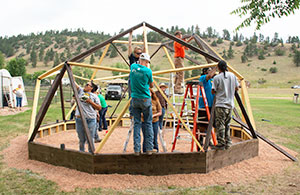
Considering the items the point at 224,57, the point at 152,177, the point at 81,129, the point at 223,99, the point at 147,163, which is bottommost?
the point at 152,177

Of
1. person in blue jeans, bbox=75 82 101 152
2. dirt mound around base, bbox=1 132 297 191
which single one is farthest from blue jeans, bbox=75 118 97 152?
dirt mound around base, bbox=1 132 297 191

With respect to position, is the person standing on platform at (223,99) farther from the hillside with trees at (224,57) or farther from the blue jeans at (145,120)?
the hillside with trees at (224,57)

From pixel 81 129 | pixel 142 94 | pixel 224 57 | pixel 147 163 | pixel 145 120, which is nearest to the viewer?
pixel 142 94

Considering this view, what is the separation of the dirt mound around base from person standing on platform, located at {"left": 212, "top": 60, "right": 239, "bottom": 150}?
2.11ft

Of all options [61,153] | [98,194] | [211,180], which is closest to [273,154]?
[211,180]

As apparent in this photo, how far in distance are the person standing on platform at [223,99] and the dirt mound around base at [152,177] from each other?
0.64m

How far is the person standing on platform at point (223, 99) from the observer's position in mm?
4984

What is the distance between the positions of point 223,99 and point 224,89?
19 cm

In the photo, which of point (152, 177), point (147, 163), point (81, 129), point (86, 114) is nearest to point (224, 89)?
point (147, 163)

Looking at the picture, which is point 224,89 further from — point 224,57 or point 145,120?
point 224,57

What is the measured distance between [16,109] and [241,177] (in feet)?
51.8

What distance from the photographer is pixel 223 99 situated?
5.00m

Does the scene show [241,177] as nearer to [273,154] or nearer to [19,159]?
[273,154]

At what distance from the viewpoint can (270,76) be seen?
70.2 metres
